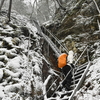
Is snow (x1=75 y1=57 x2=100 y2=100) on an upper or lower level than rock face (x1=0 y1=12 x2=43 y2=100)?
lower

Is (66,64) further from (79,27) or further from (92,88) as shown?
(79,27)

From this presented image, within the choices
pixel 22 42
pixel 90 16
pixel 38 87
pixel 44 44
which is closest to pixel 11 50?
pixel 22 42

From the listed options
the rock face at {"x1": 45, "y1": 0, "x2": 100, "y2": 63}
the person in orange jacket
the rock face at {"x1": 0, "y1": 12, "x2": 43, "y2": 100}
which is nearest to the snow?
the person in orange jacket

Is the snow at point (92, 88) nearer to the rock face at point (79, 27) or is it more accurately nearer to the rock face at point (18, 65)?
the rock face at point (18, 65)

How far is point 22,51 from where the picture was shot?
7.30m

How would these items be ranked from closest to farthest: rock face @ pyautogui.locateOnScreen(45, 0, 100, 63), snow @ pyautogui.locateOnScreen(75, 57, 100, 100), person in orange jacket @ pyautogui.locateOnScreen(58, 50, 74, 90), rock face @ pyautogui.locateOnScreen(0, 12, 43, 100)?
snow @ pyautogui.locateOnScreen(75, 57, 100, 100) < rock face @ pyautogui.locateOnScreen(0, 12, 43, 100) < person in orange jacket @ pyautogui.locateOnScreen(58, 50, 74, 90) < rock face @ pyautogui.locateOnScreen(45, 0, 100, 63)

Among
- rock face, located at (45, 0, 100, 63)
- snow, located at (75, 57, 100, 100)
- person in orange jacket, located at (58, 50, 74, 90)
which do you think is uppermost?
rock face, located at (45, 0, 100, 63)

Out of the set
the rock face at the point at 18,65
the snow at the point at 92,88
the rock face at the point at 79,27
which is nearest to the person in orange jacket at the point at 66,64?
the snow at the point at 92,88

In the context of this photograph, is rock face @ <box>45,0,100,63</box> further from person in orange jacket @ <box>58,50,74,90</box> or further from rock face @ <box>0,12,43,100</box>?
person in orange jacket @ <box>58,50,74,90</box>

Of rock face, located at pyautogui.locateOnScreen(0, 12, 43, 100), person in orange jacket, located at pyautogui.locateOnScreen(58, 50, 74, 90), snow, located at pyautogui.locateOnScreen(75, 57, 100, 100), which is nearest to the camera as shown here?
snow, located at pyautogui.locateOnScreen(75, 57, 100, 100)

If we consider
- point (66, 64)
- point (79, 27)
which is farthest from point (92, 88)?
point (79, 27)

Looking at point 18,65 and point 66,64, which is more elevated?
point 18,65

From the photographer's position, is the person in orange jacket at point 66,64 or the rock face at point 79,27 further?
the rock face at point 79,27

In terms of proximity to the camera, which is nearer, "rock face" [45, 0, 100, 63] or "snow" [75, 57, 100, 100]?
"snow" [75, 57, 100, 100]
